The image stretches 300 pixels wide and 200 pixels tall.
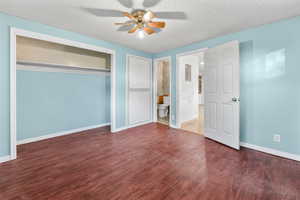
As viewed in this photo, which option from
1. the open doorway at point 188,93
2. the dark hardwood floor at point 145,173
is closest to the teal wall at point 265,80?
the dark hardwood floor at point 145,173

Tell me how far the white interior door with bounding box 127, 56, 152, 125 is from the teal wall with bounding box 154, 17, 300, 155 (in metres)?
2.62

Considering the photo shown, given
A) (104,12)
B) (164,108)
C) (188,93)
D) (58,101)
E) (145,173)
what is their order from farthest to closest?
1. (164,108)
2. (188,93)
3. (58,101)
4. (104,12)
5. (145,173)

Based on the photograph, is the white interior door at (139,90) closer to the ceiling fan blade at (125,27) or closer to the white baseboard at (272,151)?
the ceiling fan blade at (125,27)

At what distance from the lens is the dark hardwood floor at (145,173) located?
62.0 inches

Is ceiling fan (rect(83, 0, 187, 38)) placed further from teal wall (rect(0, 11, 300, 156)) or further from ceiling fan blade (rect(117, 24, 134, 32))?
teal wall (rect(0, 11, 300, 156))

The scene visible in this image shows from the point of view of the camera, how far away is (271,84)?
257 cm

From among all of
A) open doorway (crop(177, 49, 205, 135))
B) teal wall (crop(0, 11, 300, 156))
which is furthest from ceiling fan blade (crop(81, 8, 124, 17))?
A: open doorway (crop(177, 49, 205, 135))

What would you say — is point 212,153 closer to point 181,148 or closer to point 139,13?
point 181,148

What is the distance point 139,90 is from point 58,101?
2299 millimetres

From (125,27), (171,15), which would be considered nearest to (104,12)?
(125,27)

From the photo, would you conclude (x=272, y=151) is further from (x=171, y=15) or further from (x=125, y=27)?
(x=125, y=27)

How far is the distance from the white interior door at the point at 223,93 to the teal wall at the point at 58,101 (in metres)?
3.20

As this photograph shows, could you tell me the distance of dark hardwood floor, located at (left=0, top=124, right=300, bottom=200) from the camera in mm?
1574

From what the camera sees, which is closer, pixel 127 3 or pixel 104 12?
pixel 127 3
